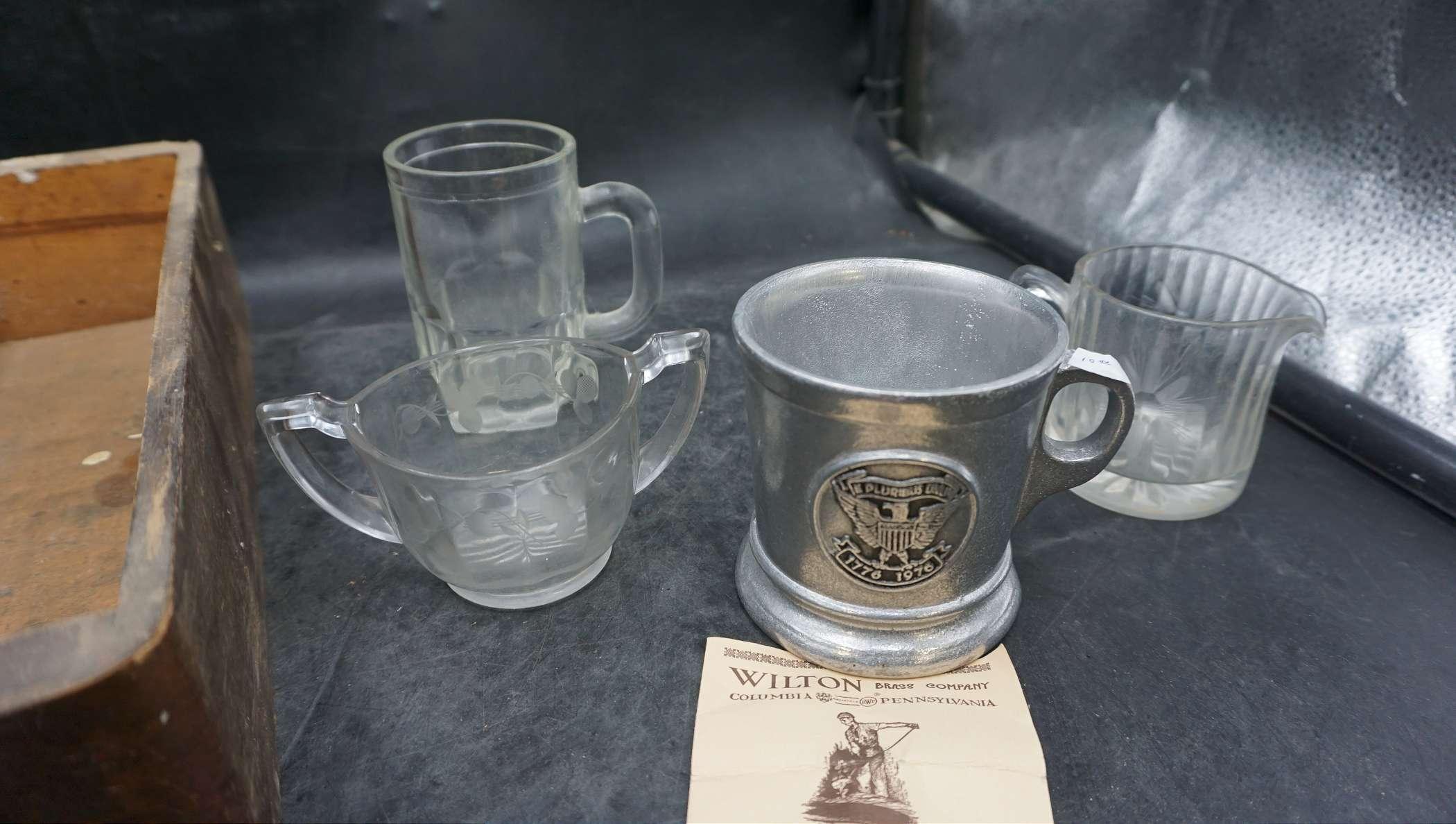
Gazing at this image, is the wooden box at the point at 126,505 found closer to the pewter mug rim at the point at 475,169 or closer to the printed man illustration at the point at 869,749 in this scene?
the pewter mug rim at the point at 475,169

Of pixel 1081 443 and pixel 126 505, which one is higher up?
pixel 1081 443

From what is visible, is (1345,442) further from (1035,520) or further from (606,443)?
(606,443)

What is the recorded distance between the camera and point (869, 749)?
0.65 metres

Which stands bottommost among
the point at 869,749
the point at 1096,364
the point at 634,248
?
the point at 869,749

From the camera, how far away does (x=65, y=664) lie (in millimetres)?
459

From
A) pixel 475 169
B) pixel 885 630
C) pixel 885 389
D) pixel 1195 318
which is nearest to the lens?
pixel 885 389

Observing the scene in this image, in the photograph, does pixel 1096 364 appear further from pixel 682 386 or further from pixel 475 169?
pixel 475 169

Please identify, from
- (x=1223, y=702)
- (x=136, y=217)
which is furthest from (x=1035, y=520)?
(x=136, y=217)

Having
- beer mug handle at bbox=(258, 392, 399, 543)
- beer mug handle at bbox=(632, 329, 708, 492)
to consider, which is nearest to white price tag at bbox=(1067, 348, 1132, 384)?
beer mug handle at bbox=(632, 329, 708, 492)

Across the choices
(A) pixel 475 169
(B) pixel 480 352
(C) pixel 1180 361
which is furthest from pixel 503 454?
(C) pixel 1180 361

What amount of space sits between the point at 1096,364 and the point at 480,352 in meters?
0.48

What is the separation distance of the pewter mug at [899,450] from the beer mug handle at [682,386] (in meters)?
0.09

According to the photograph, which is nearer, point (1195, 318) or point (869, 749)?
point (869, 749)

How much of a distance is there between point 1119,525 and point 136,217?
1115mm
